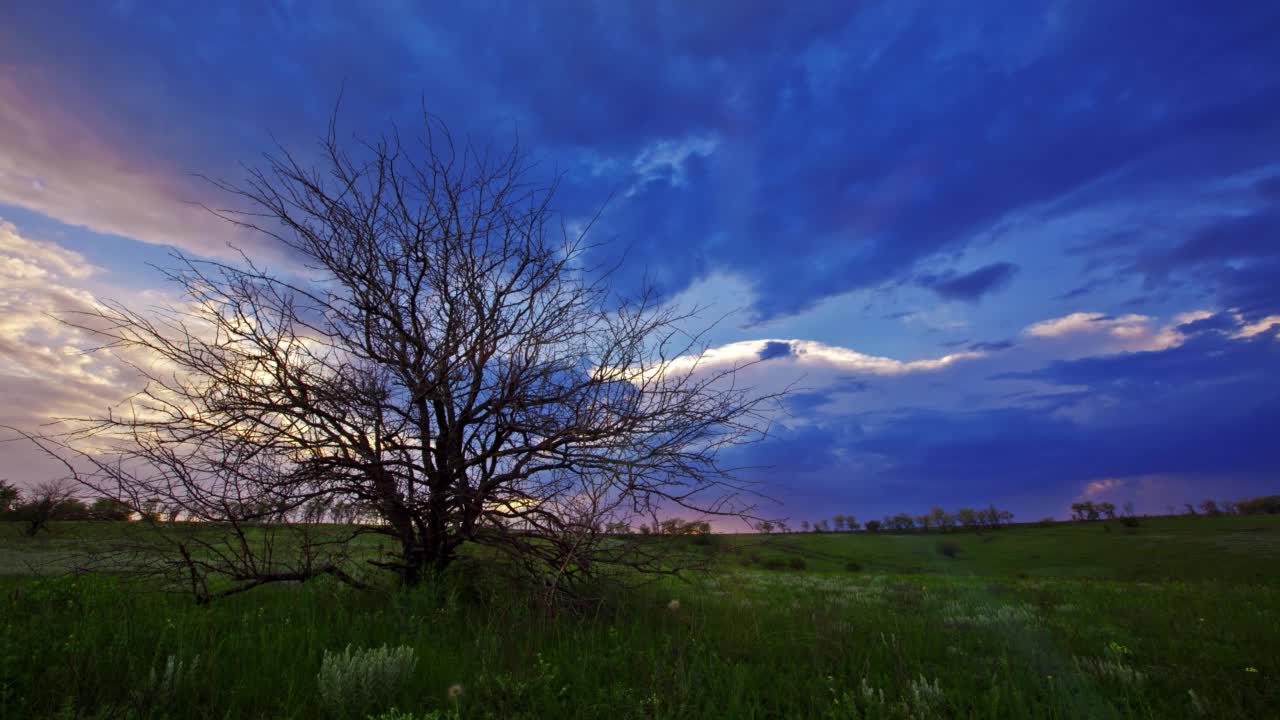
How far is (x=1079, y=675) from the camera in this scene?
4.77 metres

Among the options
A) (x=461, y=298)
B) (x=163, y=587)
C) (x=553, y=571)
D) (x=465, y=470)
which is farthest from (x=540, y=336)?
(x=163, y=587)

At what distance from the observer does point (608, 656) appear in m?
4.83

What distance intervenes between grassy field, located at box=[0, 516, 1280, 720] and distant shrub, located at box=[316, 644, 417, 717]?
0.05 feet

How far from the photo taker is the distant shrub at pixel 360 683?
12.0 feet

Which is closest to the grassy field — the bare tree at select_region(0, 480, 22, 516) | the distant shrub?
the distant shrub

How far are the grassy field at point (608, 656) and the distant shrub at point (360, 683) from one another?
0.05 feet

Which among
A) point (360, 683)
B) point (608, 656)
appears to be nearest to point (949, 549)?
point (608, 656)

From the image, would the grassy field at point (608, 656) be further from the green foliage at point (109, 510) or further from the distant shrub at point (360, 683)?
the green foliage at point (109, 510)

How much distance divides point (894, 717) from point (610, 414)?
409 cm

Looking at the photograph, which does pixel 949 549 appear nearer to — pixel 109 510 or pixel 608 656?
pixel 608 656

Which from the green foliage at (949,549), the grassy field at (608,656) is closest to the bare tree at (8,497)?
the grassy field at (608,656)

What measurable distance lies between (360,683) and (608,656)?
1999 mm

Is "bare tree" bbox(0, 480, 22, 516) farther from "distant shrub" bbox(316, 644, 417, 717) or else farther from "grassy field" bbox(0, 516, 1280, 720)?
"distant shrub" bbox(316, 644, 417, 717)

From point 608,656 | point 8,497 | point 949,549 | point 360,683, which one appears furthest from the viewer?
point 949,549
